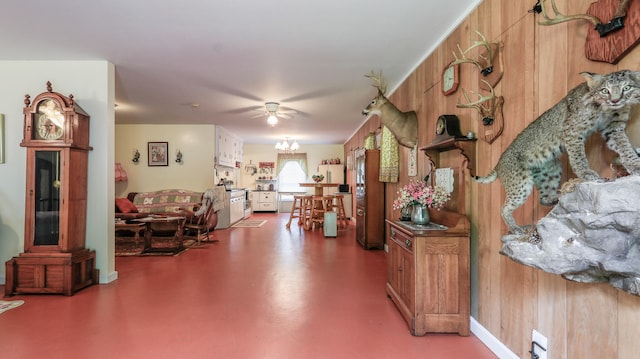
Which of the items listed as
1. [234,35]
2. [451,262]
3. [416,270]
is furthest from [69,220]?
[451,262]

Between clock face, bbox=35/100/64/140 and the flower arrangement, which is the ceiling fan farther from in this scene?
the flower arrangement

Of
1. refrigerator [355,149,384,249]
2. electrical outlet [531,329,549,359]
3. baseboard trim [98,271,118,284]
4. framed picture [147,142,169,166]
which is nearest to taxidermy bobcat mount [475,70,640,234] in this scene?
electrical outlet [531,329,549,359]

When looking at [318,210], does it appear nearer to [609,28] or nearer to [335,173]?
[335,173]

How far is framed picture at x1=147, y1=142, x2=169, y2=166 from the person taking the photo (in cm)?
703

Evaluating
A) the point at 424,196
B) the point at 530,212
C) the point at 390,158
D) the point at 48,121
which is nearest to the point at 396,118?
the point at 390,158

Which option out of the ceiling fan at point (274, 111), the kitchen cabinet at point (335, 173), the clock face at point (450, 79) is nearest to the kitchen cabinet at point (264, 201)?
the kitchen cabinet at point (335, 173)

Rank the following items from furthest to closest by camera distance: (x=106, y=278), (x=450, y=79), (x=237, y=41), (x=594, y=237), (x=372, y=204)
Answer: (x=372, y=204), (x=106, y=278), (x=237, y=41), (x=450, y=79), (x=594, y=237)

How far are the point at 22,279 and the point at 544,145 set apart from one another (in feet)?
14.9

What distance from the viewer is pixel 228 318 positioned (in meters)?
2.52

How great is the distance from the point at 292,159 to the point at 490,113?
9.11 meters

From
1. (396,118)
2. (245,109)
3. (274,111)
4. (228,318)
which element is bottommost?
(228,318)

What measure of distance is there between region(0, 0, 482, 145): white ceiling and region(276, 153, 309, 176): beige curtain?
236 inches

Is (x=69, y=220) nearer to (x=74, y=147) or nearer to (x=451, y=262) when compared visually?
(x=74, y=147)

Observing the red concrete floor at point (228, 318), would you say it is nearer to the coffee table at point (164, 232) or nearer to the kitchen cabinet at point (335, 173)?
the coffee table at point (164, 232)
